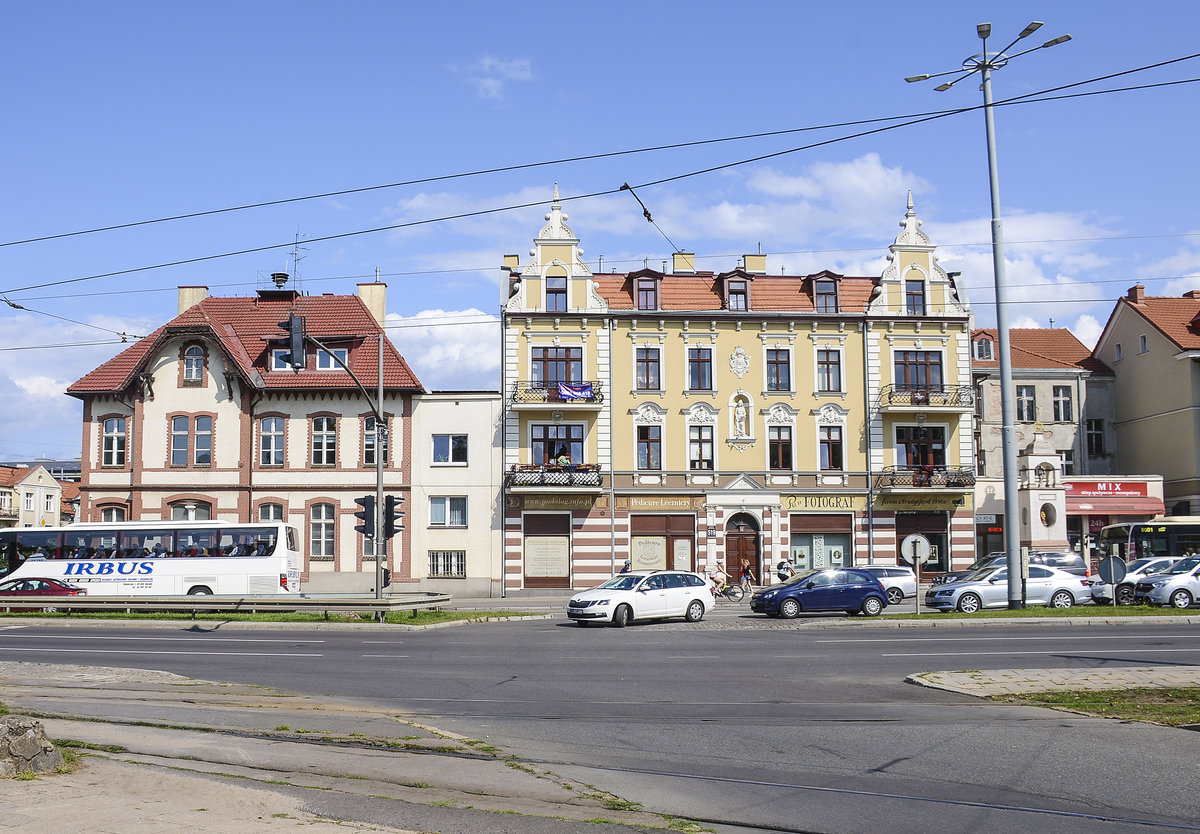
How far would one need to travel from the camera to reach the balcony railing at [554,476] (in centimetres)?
4462

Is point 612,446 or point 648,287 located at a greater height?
point 648,287

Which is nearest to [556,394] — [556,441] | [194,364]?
[556,441]

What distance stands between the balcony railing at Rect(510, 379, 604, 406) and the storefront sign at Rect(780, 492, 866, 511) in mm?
9366

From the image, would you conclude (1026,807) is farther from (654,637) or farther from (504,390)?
(504,390)

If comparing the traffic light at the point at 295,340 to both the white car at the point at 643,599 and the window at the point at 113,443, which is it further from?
the window at the point at 113,443

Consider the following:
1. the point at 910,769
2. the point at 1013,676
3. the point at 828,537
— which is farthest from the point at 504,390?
the point at 910,769

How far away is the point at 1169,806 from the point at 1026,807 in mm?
1144

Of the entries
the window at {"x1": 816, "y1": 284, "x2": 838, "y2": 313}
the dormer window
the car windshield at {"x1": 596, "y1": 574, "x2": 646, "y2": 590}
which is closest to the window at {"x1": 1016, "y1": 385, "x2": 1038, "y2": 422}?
the window at {"x1": 816, "y1": 284, "x2": 838, "y2": 313}

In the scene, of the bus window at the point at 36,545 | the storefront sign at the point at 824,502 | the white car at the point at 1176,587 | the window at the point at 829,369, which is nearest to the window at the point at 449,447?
the storefront sign at the point at 824,502

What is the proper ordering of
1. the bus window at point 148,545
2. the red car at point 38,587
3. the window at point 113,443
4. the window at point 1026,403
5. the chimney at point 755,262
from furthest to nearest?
the window at point 1026,403 < the chimney at point 755,262 < the window at point 113,443 < the bus window at point 148,545 < the red car at point 38,587

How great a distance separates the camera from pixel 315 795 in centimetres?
860

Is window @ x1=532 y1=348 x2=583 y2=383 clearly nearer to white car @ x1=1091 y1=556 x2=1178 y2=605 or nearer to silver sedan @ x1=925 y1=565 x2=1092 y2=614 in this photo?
silver sedan @ x1=925 y1=565 x2=1092 y2=614

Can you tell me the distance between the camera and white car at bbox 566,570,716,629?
27797mm

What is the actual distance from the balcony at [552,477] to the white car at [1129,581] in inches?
769
